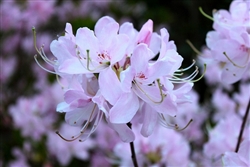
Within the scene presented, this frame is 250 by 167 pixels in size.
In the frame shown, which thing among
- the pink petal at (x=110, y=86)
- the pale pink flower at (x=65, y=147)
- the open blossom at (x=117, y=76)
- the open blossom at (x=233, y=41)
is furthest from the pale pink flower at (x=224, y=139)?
the pale pink flower at (x=65, y=147)

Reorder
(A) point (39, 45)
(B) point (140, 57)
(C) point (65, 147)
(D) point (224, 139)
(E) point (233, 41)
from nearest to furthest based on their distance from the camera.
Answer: (B) point (140, 57), (E) point (233, 41), (D) point (224, 139), (C) point (65, 147), (A) point (39, 45)

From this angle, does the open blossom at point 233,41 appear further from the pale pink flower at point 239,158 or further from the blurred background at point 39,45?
the blurred background at point 39,45

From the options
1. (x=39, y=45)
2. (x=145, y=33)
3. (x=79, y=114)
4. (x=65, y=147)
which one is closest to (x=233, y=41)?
(x=145, y=33)

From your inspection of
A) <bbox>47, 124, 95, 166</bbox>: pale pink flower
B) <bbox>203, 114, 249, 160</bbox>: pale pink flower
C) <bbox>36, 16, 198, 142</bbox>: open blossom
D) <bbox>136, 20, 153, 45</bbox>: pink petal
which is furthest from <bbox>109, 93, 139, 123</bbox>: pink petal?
<bbox>47, 124, 95, 166</bbox>: pale pink flower

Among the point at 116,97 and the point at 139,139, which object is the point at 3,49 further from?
the point at 116,97

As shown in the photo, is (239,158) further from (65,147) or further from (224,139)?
(65,147)

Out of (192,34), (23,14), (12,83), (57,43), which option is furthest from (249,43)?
(192,34)
